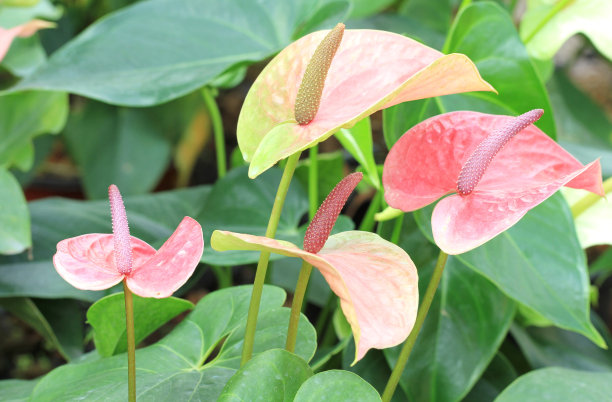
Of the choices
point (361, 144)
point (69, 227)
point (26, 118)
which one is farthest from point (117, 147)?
point (361, 144)

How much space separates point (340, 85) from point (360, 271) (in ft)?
0.33

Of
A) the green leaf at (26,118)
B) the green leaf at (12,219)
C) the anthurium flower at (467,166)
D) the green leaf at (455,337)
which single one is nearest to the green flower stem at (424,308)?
the anthurium flower at (467,166)

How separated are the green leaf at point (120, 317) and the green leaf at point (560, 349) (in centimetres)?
39

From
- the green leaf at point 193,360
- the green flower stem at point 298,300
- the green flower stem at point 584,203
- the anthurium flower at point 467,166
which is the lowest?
the green leaf at point 193,360

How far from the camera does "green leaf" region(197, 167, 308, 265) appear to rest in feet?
2.06

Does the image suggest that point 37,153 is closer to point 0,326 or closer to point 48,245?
point 0,326

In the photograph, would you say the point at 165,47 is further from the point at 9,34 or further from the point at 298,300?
the point at 298,300

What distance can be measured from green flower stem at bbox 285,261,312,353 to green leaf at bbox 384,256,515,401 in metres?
0.18

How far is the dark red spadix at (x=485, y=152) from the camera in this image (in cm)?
30

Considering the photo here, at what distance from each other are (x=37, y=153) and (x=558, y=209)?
1002mm

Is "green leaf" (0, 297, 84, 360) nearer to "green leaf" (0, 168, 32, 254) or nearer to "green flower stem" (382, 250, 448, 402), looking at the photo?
"green leaf" (0, 168, 32, 254)

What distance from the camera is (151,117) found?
121cm

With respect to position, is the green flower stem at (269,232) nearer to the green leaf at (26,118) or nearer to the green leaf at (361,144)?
the green leaf at (361,144)

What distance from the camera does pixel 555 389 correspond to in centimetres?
38
